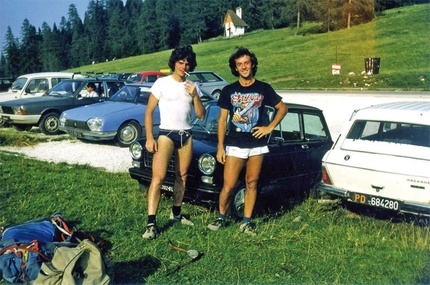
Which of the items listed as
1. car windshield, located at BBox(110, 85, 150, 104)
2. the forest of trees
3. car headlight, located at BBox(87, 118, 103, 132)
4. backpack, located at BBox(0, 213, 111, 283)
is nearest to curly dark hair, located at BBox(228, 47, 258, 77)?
backpack, located at BBox(0, 213, 111, 283)

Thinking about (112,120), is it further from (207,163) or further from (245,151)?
(245,151)

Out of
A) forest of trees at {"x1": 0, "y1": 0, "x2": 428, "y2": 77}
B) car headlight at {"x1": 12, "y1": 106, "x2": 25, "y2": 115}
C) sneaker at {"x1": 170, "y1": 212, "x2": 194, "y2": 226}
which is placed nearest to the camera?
sneaker at {"x1": 170, "y1": 212, "x2": 194, "y2": 226}

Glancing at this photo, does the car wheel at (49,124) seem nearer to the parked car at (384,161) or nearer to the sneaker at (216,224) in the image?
the sneaker at (216,224)

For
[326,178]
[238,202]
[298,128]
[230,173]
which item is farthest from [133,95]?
[230,173]

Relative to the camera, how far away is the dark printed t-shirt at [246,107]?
448 centimetres

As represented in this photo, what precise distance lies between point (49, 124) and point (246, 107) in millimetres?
9375

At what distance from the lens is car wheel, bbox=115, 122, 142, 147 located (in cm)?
1035

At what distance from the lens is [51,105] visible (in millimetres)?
12406

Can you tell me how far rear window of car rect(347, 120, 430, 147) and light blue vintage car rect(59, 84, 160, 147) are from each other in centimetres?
542

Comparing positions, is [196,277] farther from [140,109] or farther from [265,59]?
[265,59]

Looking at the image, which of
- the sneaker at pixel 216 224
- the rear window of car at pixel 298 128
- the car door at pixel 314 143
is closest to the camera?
the sneaker at pixel 216 224

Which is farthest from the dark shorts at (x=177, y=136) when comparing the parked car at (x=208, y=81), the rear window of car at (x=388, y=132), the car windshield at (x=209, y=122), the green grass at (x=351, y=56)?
the green grass at (x=351, y=56)

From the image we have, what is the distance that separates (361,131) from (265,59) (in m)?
43.4

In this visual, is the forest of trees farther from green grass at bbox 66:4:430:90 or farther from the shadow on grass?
the shadow on grass
